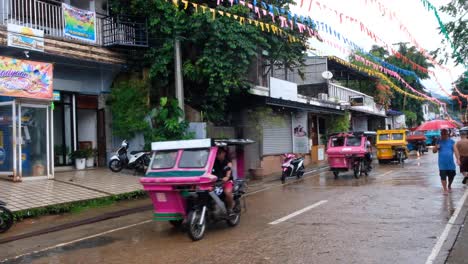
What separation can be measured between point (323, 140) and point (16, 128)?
786 inches

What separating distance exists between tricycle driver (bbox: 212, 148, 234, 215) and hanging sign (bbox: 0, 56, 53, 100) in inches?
302

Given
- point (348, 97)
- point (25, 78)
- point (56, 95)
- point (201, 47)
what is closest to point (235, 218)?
point (25, 78)

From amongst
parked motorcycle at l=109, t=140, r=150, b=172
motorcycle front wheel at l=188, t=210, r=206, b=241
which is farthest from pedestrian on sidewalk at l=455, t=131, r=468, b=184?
parked motorcycle at l=109, t=140, r=150, b=172

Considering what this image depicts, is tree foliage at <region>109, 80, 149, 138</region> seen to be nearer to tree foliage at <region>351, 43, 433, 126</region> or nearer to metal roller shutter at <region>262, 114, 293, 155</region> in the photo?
metal roller shutter at <region>262, 114, 293, 155</region>

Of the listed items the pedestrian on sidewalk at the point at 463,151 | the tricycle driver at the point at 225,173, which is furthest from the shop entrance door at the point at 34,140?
the pedestrian on sidewalk at the point at 463,151

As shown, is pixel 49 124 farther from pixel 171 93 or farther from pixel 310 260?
pixel 310 260

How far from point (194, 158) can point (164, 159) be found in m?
0.66

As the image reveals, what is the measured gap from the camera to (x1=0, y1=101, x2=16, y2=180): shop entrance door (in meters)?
13.5

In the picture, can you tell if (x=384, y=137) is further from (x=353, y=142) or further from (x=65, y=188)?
(x=65, y=188)

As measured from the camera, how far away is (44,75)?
543 inches

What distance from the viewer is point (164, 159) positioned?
847cm

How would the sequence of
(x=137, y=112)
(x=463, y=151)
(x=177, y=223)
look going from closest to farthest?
1. (x=177, y=223)
2. (x=463, y=151)
3. (x=137, y=112)

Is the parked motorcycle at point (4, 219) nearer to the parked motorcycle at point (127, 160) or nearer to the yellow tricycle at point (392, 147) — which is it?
the parked motorcycle at point (127, 160)

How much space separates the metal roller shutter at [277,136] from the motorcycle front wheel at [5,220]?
41.1 ft
